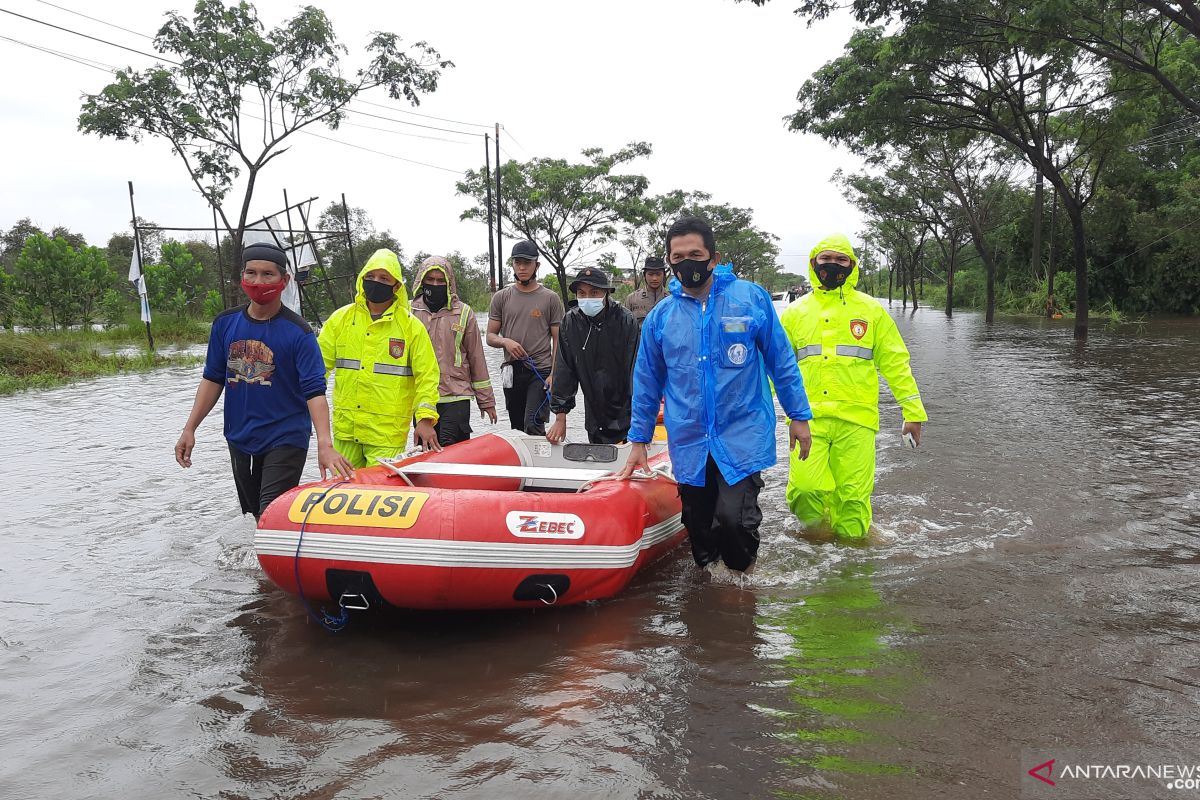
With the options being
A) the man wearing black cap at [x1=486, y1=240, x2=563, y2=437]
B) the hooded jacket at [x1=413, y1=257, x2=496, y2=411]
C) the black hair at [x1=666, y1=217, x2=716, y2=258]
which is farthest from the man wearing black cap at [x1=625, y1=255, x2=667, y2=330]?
the black hair at [x1=666, y1=217, x2=716, y2=258]

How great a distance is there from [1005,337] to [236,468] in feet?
78.2

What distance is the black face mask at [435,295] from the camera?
19.6ft

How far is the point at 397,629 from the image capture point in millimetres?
4082

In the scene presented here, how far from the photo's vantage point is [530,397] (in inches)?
278

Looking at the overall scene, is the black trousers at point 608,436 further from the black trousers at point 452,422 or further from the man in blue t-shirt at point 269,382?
the man in blue t-shirt at point 269,382

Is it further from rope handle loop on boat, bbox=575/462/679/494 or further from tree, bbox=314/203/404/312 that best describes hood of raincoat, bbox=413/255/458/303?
tree, bbox=314/203/404/312

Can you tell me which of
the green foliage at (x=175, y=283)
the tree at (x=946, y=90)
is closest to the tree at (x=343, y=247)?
the green foliage at (x=175, y=283)

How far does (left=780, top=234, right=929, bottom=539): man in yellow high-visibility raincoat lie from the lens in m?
5.05

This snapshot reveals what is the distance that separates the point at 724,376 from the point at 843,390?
1.23m

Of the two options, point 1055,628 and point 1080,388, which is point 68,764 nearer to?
point 1055,628

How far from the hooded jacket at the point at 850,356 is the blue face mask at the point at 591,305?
1.35 meters

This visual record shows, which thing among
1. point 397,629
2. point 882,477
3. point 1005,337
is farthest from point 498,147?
point 397,629

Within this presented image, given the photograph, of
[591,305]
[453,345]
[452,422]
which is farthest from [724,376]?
[452,422]

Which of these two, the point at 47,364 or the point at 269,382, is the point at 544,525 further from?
the point at 47,364
